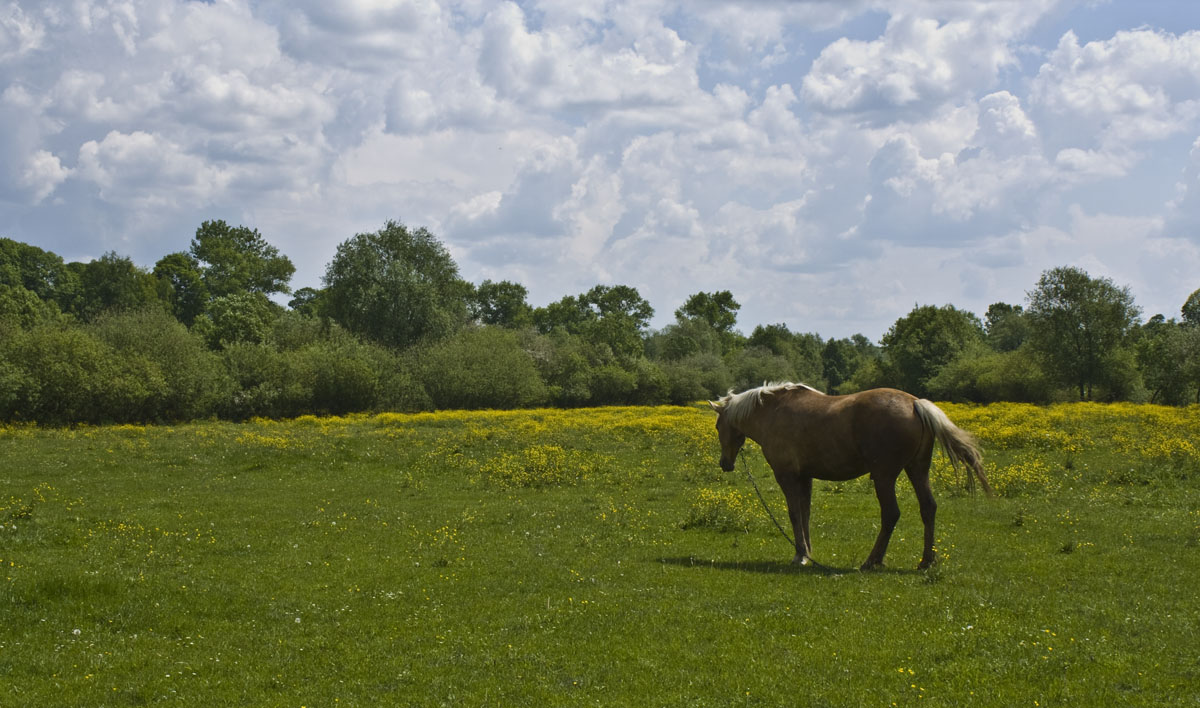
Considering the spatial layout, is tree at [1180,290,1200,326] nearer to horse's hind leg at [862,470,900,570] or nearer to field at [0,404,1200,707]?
field at [0,404,1200,707]

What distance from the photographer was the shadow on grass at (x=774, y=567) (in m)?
13.7

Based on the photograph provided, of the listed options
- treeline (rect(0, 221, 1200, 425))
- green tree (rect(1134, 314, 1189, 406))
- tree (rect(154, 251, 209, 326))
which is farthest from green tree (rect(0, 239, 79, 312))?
green tree (rect(1134, 314, 1189, 406))

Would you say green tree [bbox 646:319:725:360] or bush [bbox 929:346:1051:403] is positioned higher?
green tree [bbox 646:319:725:360]

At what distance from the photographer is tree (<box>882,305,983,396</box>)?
9125cm

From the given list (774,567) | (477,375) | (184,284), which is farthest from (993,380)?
(184,284)

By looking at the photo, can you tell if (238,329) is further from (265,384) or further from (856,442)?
(856,442)

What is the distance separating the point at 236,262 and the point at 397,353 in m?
72.8

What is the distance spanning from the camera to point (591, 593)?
42.1 feet

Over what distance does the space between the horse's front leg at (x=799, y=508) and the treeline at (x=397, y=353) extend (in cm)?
4914

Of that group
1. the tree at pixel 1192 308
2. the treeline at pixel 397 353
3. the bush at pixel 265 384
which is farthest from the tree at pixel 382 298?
the tree at pixel 1192 308

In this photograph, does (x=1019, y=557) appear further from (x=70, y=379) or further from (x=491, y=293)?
(x=491, y=293)

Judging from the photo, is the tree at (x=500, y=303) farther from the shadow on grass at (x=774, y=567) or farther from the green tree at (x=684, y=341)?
the shadow on grass at (x=774, y=567)

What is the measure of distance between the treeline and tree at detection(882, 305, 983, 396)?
0.70 feet

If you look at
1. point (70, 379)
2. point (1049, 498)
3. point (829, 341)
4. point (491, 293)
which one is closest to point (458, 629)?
point (1049, 498)
